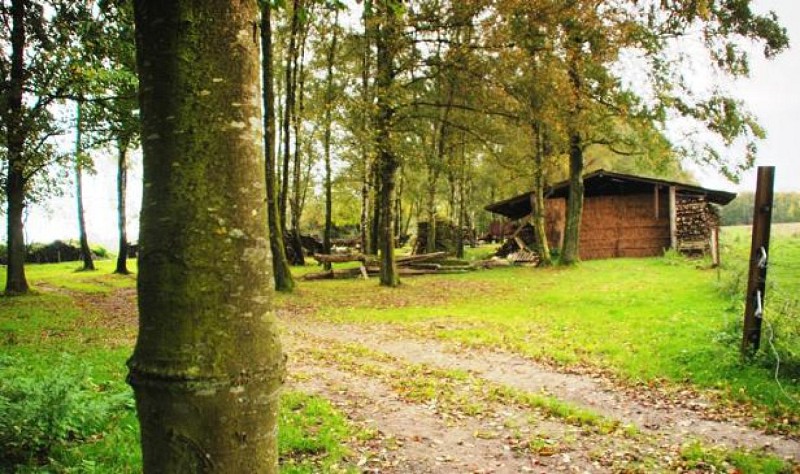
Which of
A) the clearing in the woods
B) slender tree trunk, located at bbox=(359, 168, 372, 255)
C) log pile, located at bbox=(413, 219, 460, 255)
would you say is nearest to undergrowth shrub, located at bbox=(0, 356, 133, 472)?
the clearing in the woods

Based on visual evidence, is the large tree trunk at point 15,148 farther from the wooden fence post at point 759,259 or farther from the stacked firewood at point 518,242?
the stacked firewood at point 518,242

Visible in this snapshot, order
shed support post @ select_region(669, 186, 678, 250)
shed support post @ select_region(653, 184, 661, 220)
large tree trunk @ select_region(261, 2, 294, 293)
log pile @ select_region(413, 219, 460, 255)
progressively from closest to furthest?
large tree trunk @ select_region(261, 2, 294, 293) → shed support post @ select_region(669, 186, 678, 250) → shed support post @ select_region(653, 184, 661, 220) → log pile @ select_region(413, 219, 460, 255)

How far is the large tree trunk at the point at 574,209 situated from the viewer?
79.1 ft

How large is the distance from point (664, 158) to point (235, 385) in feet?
81.1

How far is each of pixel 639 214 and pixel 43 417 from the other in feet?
95.4

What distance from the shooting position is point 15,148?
14.7 m

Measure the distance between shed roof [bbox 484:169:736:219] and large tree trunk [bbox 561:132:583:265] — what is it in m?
2.91

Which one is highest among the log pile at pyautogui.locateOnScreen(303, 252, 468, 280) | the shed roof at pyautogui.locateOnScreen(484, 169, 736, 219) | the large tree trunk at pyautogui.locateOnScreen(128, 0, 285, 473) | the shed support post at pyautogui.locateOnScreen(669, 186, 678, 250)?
the shed roof at pyautogui.locateOnScreen(484, 169, 736, 219)

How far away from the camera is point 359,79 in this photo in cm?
3162

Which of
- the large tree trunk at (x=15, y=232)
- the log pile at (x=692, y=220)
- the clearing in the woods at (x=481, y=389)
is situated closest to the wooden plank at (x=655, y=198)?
the log pile at (x=692, y=220)

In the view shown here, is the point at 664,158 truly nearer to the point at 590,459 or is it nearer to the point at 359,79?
the point at 359,79

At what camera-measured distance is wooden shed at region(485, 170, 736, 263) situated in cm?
2781

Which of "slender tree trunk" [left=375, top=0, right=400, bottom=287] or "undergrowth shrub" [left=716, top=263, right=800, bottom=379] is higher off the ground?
"slender tree trunk" [left=375, top=0, right=400, bottom=287]

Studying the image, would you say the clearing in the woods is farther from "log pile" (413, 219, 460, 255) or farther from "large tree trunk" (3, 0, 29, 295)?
"log pile" (413, 219, 460, 255)
